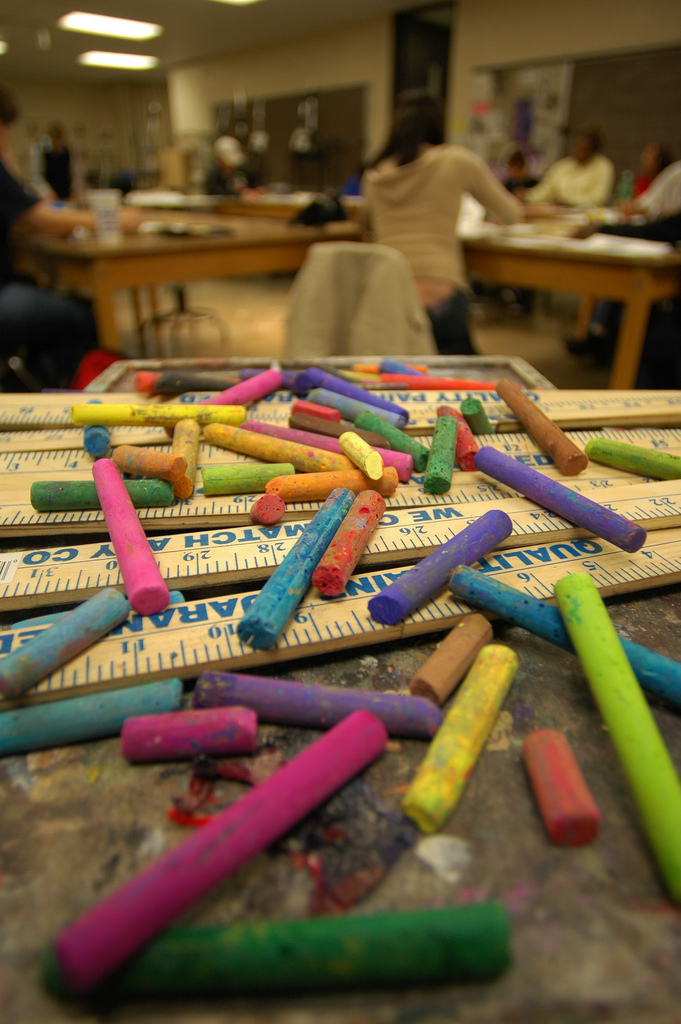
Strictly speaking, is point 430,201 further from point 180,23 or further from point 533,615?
point 180,23

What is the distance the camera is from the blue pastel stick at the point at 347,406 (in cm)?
136

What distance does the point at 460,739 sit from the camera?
651mm

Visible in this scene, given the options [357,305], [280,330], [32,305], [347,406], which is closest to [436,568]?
[347,406]

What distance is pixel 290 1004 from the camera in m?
0.46

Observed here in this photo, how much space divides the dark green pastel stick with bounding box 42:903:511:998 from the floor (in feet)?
13.9

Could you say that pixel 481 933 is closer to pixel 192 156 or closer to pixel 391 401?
pixel 391 401

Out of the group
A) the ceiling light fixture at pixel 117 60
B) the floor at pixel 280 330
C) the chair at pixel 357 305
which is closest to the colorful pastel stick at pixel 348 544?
the chair at pixel 357 305

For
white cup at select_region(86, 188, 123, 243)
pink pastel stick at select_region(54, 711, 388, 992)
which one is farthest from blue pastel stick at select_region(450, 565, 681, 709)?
white cup at select_region(86, 188, 123, 243)

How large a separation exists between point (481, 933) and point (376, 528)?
2.01 feet

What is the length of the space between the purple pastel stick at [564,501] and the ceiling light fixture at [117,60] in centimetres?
1647

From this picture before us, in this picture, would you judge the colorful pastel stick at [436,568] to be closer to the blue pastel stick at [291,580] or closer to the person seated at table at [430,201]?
the blue pastel stick at [291,580]

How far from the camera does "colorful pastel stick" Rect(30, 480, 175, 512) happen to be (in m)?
1.02

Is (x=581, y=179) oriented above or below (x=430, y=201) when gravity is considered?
above

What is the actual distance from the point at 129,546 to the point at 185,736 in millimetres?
347
